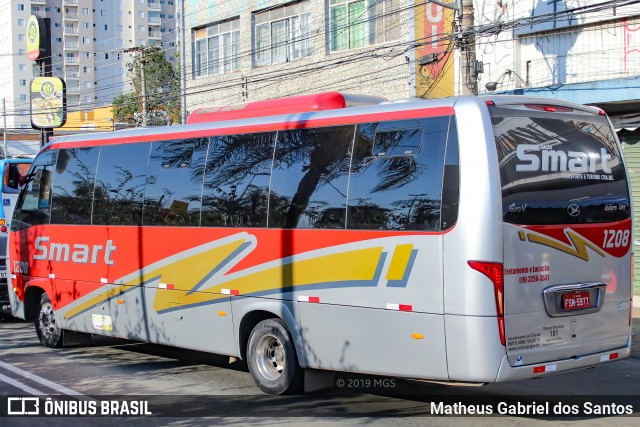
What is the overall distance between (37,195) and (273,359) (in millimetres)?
5714

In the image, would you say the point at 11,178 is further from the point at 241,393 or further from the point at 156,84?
the point at 156,84

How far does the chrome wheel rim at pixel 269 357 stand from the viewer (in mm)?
9250

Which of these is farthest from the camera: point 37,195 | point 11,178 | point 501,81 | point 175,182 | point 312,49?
point 312,49

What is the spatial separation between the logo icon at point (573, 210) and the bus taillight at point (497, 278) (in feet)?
3.73

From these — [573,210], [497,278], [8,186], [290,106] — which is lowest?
[497,278]

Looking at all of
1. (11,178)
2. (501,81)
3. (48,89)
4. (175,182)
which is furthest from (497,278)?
(48,89)

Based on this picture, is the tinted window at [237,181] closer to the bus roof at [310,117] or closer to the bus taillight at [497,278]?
the bus roof at [310,117]

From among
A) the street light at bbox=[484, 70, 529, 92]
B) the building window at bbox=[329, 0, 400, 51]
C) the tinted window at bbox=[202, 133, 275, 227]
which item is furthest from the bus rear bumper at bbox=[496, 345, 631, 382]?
the building window at bbox=[329, 0, 400, 51]

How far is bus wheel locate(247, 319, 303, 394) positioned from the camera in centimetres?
898

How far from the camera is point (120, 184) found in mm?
11469

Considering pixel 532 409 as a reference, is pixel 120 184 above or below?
above

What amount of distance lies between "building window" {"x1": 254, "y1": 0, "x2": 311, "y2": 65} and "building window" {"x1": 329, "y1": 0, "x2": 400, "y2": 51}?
1.31m

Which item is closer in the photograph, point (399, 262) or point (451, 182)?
point (451, 182)

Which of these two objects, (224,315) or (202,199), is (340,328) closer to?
(224,315)
